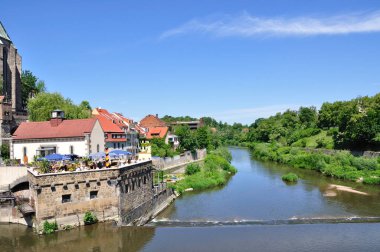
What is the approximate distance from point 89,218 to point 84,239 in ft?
6.79

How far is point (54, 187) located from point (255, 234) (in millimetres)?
14779

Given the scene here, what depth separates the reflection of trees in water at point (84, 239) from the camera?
86.3 feet

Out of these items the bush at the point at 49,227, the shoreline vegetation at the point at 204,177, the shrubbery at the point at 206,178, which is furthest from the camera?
the shrubbery at the point at 206,178

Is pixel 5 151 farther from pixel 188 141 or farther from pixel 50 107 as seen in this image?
pixel 188 141

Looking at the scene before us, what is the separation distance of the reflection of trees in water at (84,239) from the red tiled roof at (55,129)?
13.4 meters

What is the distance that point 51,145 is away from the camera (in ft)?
136

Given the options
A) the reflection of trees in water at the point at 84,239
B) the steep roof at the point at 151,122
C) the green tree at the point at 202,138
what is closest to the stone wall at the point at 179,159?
the green tree at the point at 202,138

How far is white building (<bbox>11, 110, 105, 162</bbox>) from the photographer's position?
40.5 meters

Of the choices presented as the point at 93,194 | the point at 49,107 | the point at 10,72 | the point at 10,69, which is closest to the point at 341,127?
the point at 49,107

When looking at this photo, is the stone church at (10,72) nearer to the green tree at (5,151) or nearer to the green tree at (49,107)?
the green tree at (49,107)

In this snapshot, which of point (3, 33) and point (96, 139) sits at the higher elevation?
point (3, 33)

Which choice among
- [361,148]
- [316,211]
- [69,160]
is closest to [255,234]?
[316,211]

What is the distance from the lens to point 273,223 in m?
32.0

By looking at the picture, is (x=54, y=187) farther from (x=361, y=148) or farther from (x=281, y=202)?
(x=361, y=148)
